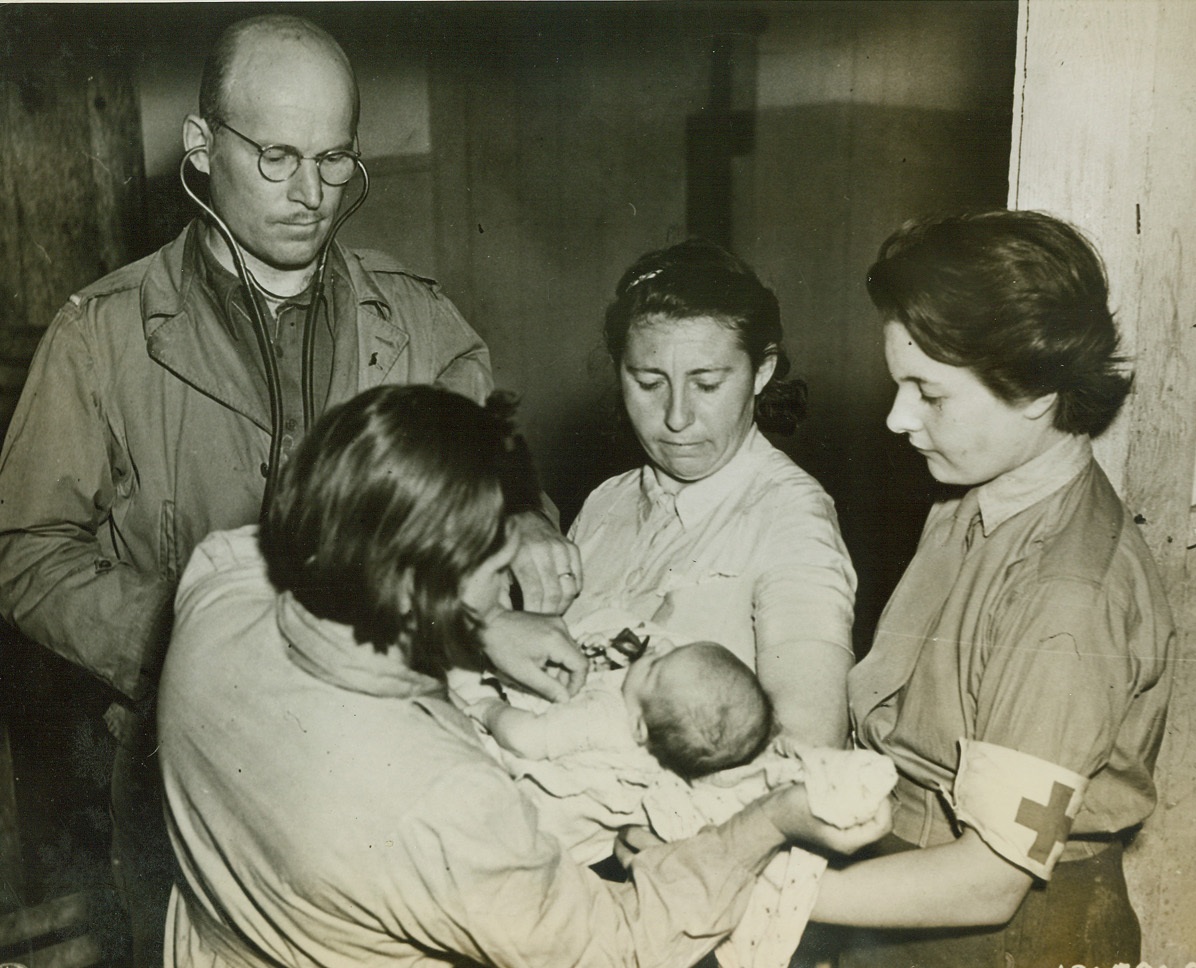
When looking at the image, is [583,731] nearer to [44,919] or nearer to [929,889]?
[929,889]

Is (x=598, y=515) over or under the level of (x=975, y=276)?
under

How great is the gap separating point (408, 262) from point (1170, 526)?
45.3 inches

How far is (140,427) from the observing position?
1214mm

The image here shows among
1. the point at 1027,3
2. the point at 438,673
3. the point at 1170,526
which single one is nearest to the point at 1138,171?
the point at 1027,3

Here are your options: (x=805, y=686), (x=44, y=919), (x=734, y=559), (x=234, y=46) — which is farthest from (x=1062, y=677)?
(x=44, y=919)

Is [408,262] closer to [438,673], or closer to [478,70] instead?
[478,70]

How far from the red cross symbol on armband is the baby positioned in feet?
0.95

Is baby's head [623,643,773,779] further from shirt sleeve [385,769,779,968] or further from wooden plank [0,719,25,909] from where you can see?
wooden plank [0,719,25,909]

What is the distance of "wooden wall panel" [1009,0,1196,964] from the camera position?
129cm

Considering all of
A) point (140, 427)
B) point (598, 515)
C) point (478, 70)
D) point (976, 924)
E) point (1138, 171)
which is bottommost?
point (976, 924)

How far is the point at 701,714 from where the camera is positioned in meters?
1.10

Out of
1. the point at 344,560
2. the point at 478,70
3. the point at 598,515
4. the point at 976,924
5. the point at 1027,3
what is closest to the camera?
the point at 344,560

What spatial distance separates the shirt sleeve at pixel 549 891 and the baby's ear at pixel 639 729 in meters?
0.12

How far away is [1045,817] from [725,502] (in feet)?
1.64
